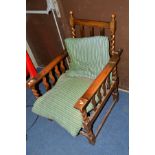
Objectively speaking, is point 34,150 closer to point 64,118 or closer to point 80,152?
point 80,152

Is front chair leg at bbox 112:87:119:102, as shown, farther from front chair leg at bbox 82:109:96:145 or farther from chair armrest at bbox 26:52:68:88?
chair armrest at bbox 26:52:68:88

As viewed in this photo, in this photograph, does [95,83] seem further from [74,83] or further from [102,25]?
[102,25]

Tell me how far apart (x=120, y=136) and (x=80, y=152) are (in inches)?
14.4

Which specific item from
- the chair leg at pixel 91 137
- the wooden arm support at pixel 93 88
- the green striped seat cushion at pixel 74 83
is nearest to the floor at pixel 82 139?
the chair leg at pixel 91 137

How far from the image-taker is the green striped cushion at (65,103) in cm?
143

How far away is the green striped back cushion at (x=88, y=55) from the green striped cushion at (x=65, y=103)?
0.09 m

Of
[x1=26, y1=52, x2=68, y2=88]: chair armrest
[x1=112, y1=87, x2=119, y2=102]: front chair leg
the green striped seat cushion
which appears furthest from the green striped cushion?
[x1=112, y1=87, x2=119, y2=102]: front chair leg

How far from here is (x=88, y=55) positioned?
1667 millimetres

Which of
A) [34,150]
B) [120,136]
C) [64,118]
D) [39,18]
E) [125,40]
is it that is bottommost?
Result: [34,150]

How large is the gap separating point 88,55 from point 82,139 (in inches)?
29.3

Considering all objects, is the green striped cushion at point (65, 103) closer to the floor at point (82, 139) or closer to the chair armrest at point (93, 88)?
the chair armrest at point (93, 88)
